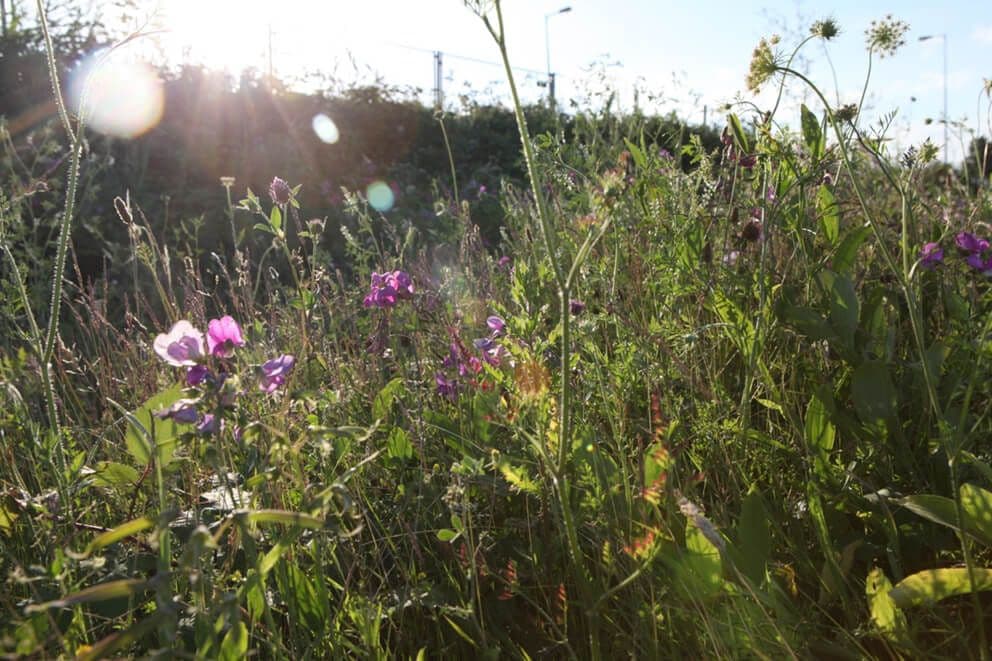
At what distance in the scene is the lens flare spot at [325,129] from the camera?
8.13m

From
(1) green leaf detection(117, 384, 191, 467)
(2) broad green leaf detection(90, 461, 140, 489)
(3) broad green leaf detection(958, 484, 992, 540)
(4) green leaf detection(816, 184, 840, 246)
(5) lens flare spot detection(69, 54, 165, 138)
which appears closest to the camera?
(3) broad green leaf detection(958, 484, 992, 540)

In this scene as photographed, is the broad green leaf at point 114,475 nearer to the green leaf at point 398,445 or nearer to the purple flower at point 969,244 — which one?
the green leaf at point 398,445

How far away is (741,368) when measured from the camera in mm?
1914

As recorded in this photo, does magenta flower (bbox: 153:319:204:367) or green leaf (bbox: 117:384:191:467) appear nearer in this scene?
magenta flower (bbox: 153:319:204:367)

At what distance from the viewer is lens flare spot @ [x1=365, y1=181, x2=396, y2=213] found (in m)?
6.98

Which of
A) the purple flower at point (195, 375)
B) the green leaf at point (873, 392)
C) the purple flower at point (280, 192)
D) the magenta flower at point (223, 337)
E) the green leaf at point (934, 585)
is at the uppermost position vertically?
the purple flower at point (280, 192)

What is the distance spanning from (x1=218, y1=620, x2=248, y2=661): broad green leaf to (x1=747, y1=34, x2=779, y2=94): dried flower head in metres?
1.27

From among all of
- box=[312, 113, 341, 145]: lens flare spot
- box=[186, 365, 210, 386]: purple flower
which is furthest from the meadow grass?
box=[312, 113, 341, 145]: lens flare spot

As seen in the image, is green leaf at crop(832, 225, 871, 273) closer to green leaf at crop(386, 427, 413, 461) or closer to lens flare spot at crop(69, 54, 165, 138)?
green leaf at crop(386, 427, 413, 461)

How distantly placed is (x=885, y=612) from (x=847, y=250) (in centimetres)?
82

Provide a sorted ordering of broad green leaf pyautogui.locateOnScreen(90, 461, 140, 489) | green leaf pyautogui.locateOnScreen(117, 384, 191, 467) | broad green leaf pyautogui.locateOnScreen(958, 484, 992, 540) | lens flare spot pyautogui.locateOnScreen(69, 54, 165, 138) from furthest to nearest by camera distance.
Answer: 1. lens flare spot pyautogui.locateOnScreen(69, 54, 165, 138)
2. broad green leaf pyautogui.locateOnScreen(90, 461, 140, 489)
3. green leaf pyautogui.locateOnScreen(117, 384, 191, 467)
4. broad green leaf pyautogui.locateOnScreen(958, 484, 992, 540)

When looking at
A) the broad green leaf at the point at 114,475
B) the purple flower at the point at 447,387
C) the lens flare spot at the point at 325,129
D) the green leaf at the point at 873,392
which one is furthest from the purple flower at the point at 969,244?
the lens flare spot at the point at 325,129

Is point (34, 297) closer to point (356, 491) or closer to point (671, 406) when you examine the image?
point (356, 491)

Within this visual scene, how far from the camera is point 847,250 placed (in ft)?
5.62
